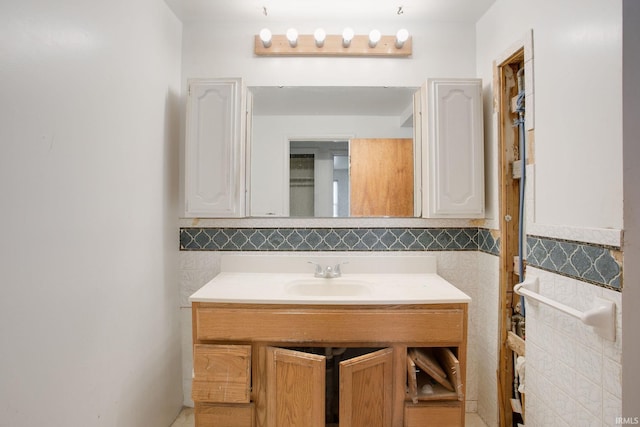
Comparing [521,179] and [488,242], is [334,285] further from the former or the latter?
[521,179]

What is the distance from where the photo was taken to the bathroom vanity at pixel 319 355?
1.26 m

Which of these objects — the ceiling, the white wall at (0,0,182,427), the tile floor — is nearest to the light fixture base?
the ceiling

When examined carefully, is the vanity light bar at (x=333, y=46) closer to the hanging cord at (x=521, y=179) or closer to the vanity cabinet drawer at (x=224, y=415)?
the hanging cord at (x=521, y=179)

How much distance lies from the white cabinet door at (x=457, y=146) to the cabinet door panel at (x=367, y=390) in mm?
824

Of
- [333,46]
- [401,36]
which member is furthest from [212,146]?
[401,36]

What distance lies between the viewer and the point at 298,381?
1.24 m

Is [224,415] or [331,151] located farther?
[331,151]

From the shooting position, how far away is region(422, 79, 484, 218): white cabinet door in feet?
5.24

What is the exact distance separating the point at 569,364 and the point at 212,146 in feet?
5.72

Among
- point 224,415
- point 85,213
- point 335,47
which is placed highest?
point 335,47

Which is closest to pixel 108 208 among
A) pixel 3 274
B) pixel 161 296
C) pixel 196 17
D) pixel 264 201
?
pixel 3 274

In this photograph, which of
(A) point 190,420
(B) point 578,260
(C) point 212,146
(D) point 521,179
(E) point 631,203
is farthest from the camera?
(A) point 190,420

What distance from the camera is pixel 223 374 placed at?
129 centimetres

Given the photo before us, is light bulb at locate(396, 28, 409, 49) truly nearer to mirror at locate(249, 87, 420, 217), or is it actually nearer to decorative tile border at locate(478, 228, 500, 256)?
mirror at locate(249, 87, 420, 217)
